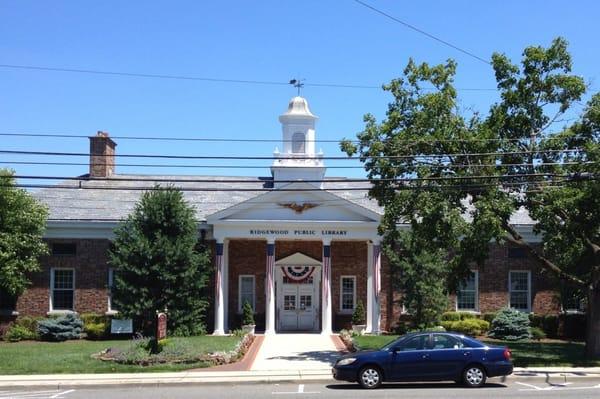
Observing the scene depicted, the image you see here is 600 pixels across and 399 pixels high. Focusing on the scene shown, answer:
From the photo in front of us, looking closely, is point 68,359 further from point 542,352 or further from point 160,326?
point 542,352

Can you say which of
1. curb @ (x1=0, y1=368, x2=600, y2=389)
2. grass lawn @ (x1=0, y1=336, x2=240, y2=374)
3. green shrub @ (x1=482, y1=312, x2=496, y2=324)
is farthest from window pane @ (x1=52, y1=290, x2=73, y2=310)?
green shrub @ (x1=482, y1=312, x2=496, y2=324)

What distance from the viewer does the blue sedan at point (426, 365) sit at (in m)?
17.7

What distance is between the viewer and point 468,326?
3341 centimetres

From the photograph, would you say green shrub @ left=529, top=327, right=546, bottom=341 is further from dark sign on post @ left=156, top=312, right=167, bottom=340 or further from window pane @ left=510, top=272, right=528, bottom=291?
dark sign on post @ left=156, top=312, right=167, bottom=340

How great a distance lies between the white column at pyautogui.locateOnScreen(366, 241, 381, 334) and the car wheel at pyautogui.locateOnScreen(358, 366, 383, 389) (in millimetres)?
15004

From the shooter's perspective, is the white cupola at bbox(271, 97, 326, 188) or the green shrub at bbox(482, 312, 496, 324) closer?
the green shrub at bbox(482, 312, 496, 324)

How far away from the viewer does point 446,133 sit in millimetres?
22219

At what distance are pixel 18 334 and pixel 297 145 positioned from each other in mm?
16609

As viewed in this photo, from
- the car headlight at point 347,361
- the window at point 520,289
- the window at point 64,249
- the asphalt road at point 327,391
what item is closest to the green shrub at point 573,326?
the window at point 520,289

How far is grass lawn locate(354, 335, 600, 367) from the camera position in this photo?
869 inches

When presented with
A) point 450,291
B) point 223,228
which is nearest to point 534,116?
point 450,291

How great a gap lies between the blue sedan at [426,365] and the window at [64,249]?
2077 cm

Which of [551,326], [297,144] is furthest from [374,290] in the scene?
[297,144]

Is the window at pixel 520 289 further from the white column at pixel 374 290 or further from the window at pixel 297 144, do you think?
the window at pixel 297 144
